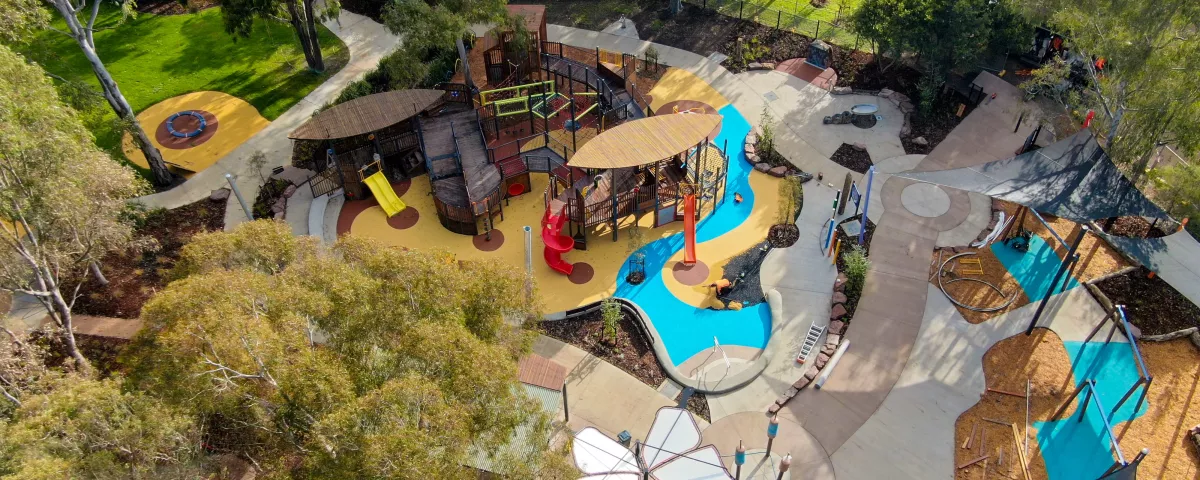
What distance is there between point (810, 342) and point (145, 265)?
24.5m

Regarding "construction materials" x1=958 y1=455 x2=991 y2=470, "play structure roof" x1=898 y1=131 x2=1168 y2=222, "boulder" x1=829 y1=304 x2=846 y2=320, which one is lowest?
"construction materials" x1=958 y1=455 x2=991 y2=470

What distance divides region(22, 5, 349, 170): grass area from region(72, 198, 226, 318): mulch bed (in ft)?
23.7

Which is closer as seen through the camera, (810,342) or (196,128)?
(810,342)

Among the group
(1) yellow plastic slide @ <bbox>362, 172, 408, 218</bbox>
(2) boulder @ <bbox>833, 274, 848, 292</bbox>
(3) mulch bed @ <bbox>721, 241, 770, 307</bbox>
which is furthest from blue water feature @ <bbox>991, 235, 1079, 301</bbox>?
(1) yellow plastic slide @ <bbox>362, 172, 408, 218</bbox>

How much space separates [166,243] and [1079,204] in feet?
108

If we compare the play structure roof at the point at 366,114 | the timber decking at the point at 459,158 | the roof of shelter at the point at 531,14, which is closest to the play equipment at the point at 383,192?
the play structure roof at the point at 366,114

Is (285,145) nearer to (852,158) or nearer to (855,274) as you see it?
(855,274)

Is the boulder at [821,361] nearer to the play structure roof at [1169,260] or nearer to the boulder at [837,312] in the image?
the boulder at [837,312]

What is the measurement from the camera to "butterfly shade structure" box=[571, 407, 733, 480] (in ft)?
62.9

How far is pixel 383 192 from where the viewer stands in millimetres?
30406

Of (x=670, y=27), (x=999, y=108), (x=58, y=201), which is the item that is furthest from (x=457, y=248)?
(x=999, y=108)

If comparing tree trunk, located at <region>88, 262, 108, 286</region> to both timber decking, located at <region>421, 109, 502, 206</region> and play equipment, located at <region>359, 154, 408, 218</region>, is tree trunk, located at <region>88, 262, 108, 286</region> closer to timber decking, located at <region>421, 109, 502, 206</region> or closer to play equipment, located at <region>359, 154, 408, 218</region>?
play equipment, located at <region>359, 154, 408, 218</region>

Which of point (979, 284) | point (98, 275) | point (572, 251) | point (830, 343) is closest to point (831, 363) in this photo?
point (830, 343)

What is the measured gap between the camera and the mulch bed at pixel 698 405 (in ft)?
75.1
